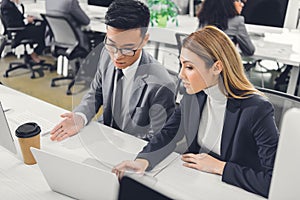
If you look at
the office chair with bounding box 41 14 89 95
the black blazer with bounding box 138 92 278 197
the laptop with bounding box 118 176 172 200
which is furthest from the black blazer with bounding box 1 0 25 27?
the laptop with bounding box 118 176 172 200

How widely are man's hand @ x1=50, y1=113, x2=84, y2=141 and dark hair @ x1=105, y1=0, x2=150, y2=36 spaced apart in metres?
0.46

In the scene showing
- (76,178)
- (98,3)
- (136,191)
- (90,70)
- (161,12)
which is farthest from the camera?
(98,3)

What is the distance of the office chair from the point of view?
346 centimetres

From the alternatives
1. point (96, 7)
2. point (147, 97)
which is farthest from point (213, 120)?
point (96, 7)

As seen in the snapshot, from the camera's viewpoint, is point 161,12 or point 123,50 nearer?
point 123,50

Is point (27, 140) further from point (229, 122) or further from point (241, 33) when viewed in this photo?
point (241, 33)

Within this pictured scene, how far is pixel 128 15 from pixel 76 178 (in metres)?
0.77

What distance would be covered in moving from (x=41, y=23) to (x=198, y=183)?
356 centimetres

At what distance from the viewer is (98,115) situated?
5.50 ft

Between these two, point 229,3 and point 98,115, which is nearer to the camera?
point 98,115

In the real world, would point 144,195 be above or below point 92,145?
above

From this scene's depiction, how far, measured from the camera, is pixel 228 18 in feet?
8.84

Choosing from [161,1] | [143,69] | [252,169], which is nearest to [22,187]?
[143,69]

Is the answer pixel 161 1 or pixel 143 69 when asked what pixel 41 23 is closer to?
→ pixel 161 1
